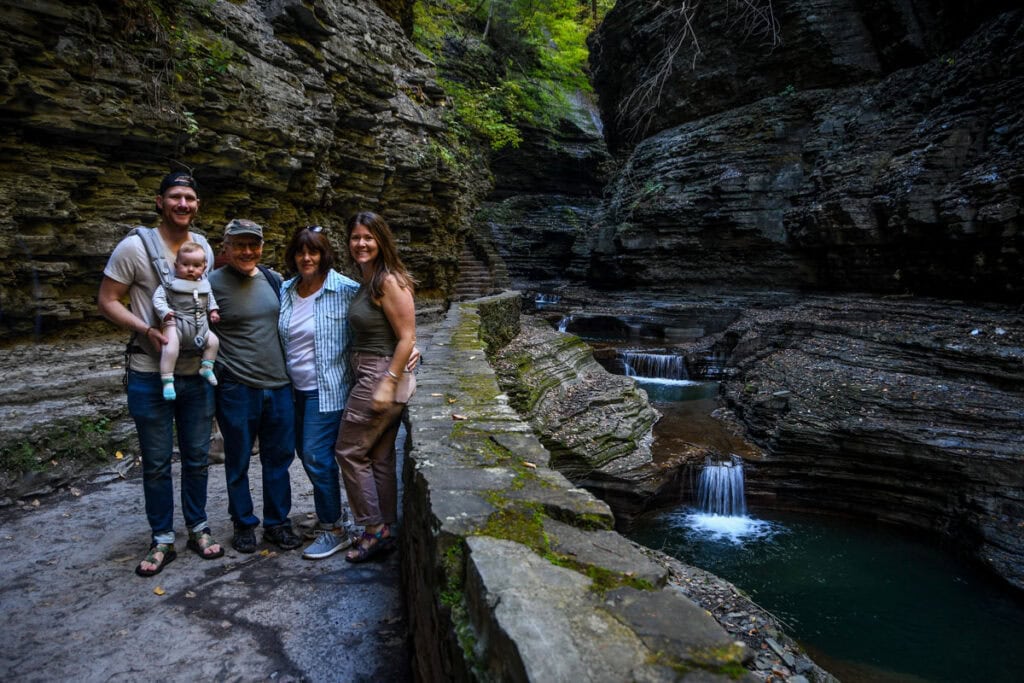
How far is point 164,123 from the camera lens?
575cm

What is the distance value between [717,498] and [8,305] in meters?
9.49

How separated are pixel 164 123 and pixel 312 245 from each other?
387 centimetres

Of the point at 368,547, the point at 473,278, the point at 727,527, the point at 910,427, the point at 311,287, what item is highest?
the point at 473,278

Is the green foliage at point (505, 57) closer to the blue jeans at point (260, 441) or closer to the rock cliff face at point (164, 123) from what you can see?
the rock cliff face at point (164, 123)

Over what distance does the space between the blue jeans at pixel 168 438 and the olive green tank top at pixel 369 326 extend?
97 centimetres

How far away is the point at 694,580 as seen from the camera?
19.7ft

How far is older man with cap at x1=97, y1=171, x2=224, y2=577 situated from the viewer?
3027 millimetres

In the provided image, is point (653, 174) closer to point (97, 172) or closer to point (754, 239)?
point (754, 239)

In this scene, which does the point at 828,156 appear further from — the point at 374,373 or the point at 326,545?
the point at 326,545

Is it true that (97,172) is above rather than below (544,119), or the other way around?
below

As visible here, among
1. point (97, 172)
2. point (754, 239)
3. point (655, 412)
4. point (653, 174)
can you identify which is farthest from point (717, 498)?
point (653, 174)

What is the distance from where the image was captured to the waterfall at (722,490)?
30.0 ft

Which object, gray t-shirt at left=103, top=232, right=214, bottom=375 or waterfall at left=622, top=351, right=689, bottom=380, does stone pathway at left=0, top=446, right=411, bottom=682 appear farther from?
waterfall at left=622, top=351, right=689, bottom=380

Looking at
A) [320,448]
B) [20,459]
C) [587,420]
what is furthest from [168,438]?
[587,420]
